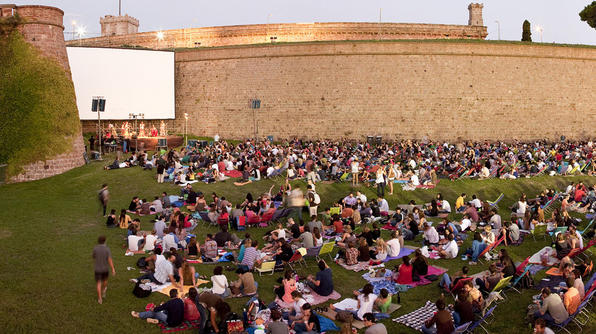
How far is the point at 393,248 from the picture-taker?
39.4 ft

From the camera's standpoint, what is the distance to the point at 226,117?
3541 centimetres

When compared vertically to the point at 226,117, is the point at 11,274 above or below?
below

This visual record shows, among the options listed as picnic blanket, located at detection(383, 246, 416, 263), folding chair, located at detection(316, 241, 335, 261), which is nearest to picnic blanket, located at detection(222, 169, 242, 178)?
folding chair, located at detection(316, 241, 335, 261)

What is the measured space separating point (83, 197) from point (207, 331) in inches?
521

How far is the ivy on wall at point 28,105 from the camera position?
22.0 m

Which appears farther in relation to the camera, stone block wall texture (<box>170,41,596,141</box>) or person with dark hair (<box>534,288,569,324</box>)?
stone block wall texture (<box>170,41,596,141</box>)

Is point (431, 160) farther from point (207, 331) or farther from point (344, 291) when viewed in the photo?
point (207, 331)

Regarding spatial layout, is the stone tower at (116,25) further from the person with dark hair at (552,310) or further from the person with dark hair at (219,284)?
the person with dark hair at (552,310)

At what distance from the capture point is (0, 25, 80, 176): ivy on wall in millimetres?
21953

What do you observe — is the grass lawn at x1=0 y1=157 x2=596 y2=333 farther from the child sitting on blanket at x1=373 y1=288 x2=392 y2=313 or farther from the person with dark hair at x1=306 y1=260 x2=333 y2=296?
the person with dark hair at x1=306 y1=260 x2=333 y2=296

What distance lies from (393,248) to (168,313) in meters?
6.29

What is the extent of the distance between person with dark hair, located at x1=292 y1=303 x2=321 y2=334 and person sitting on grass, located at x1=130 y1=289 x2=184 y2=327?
207 cm

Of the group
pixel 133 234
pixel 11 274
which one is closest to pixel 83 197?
pixel 133 234

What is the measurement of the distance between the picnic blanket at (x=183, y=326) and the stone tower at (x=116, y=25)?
58282mm
